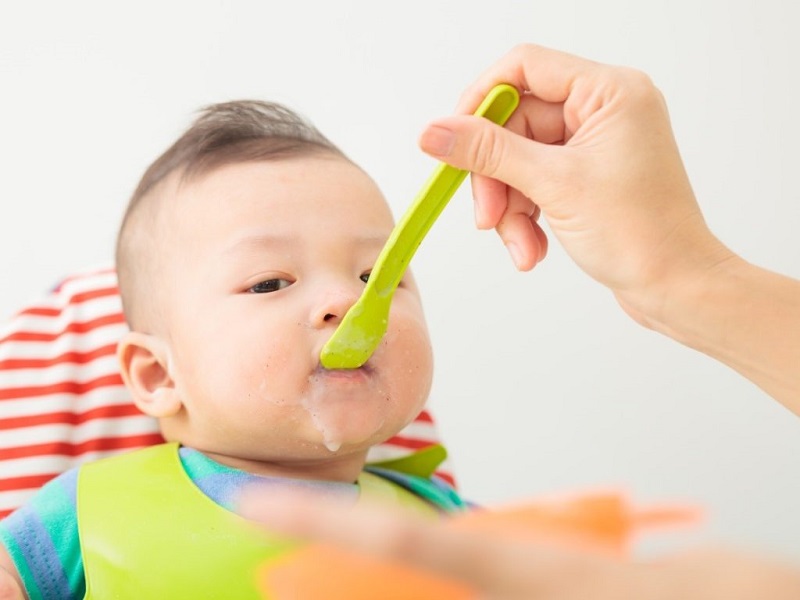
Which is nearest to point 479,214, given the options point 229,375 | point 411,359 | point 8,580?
point 411,359

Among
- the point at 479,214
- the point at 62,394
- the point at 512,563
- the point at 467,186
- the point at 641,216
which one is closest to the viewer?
the point at 512,563

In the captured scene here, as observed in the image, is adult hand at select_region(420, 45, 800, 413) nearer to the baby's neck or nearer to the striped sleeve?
the baby's neck

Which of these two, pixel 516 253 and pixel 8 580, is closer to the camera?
pixel 8 580

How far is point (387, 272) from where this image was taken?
0.85 metres

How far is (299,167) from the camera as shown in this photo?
0.96 m

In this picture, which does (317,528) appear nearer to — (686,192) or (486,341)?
(686,192)

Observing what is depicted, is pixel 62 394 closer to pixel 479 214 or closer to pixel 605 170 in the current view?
pixel 479 214

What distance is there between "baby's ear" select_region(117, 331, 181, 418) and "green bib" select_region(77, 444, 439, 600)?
0.28 ft

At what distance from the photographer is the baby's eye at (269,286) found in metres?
0.89

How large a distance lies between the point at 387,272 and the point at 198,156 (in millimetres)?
260

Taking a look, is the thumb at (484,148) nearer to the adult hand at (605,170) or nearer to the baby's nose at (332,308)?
the adult hand at (605,170)

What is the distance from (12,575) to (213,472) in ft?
0.61

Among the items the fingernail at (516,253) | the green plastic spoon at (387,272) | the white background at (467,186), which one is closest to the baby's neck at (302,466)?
the green plastic spoon at (387,272)

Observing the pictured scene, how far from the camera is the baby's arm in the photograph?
2.62 ft
